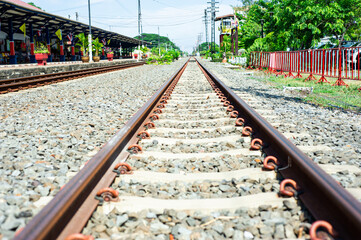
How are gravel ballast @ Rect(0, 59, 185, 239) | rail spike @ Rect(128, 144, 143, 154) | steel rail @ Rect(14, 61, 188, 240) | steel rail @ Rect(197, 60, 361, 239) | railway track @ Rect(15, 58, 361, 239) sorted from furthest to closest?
rail spike @ Rect(128, 144, 143, 154), gravel ballast @ Rect(0, 59, 185, 239), railway track @ Rect(15, 58, 361, 239), steel rail @ Rect(197, 60, 361, 239), steel rail @ Rect(14, 61, 188, 240)

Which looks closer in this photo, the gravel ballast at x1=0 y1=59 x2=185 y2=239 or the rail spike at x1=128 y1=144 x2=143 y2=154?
the gravel ballast at x1=0 y1=59 x2=185 y2=239

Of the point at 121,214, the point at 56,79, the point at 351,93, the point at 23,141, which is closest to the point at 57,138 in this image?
the point at 23,141

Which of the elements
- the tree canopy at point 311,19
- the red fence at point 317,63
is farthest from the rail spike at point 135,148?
the tree canopy at point 311,19

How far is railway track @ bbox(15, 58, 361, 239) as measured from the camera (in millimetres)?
1739

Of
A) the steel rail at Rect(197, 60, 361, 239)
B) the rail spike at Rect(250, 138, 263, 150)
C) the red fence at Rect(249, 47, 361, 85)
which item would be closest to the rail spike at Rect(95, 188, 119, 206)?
the steel rail at Rect(197, 60, 361, 239)

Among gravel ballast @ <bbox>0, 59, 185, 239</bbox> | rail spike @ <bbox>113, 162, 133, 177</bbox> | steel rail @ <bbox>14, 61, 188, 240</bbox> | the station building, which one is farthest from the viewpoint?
the station building

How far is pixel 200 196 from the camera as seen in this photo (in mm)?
2264

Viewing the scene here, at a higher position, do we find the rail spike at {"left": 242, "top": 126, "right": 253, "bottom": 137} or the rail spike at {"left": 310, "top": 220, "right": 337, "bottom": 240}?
the rail spike at {"left": 242, "top": 126, "right": 253, "bottom": 137}

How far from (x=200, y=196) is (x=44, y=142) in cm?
234

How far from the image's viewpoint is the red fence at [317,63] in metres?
10.9

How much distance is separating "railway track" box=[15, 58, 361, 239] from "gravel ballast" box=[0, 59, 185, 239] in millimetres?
373

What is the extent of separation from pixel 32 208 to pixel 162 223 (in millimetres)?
855

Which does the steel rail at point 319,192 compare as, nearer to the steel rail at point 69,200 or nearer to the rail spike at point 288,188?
the rail spike at point 288,188

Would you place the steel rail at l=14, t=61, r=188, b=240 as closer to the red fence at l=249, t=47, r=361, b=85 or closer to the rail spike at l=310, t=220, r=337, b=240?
the rail spike at l=310, t=220, r=337, b=240
